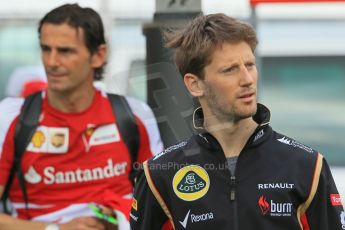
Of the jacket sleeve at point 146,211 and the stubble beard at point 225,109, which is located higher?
the stubble beard at point 225,109

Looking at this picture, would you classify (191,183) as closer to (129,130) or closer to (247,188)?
(247,188)

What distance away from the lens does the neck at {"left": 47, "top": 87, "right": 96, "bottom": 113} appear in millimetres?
3641

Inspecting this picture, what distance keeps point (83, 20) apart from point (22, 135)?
23.0 inches

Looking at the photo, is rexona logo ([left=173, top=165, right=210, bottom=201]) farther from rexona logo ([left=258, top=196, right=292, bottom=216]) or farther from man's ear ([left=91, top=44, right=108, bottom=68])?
man's ear ([left=91, top=44, right=108, bottom=68])

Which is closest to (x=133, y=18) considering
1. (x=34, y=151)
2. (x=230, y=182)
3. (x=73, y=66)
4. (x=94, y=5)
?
(x=94, y=5)

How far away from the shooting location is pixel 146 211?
2.67m

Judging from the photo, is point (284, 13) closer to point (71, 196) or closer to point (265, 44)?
point (265, 44)

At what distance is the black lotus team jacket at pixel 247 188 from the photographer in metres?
2.49

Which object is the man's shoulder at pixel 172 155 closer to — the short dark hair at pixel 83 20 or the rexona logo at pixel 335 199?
the rexona logo at pixel 335 199

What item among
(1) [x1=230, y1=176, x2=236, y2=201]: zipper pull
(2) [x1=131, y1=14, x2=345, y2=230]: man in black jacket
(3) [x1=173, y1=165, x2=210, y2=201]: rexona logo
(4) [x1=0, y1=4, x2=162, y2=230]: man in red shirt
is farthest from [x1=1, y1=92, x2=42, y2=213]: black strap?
(1) [x1=230, y1=176, x2=236, y2=201]: zipper pull

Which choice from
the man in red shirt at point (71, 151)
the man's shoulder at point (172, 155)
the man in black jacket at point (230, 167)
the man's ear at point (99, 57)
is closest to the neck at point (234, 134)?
the man in black jacket at point (230, 167)

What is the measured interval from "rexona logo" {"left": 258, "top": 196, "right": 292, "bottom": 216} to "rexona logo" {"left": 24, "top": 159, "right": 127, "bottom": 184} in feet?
3.92

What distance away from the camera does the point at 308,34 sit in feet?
16.1

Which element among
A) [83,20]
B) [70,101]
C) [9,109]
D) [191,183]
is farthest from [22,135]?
[191,183]
